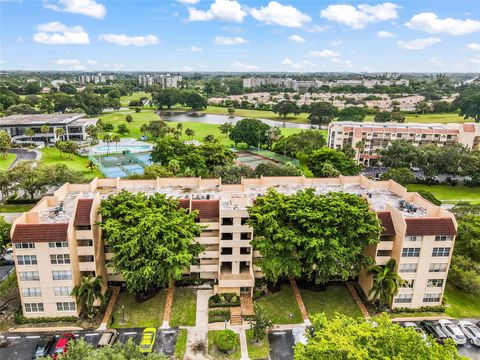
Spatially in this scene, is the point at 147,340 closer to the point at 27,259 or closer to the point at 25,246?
the point at 27,259

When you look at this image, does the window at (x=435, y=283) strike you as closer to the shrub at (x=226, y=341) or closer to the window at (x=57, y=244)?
the shrub at (x=226, y=341)

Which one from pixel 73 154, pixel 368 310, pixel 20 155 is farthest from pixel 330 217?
pixel 20 155

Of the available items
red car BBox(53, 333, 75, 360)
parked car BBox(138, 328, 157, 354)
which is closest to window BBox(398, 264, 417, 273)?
parked car BBox(138, 328, 157, 354)

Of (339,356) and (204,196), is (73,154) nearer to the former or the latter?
(204,196)

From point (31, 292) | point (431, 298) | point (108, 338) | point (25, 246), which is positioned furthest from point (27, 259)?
point (431, 298)

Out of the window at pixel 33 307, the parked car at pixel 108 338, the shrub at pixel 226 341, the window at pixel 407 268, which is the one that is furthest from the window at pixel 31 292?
the window at pixel 407 268
